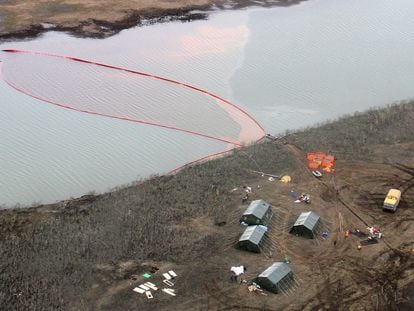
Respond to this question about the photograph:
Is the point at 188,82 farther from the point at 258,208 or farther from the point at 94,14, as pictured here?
the point at 94,14

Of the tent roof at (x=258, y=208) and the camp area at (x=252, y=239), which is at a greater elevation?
the tent roof at (x=258, y=208)

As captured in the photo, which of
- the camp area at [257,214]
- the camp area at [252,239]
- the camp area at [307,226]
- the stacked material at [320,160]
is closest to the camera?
the camp area at [252,239]

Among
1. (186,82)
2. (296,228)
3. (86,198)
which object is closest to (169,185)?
(86,198)

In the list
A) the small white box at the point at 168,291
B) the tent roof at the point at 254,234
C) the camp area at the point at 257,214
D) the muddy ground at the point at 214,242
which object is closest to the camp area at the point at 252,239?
the tent roof at the point at 254,234

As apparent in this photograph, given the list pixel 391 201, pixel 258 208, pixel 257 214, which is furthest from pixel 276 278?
pixel 391 201

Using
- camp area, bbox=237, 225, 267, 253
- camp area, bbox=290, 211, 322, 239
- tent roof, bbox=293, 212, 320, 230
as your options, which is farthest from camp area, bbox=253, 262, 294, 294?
tent roof, bbox=293, 212, 320, 230

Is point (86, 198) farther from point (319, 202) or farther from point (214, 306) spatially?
point (319, 202)

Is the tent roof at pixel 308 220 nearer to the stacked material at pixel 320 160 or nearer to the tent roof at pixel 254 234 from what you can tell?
the tent roof at pixel 254 234
